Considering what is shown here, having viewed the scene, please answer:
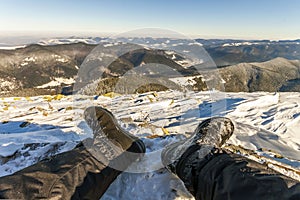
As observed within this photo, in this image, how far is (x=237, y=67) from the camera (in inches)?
4373

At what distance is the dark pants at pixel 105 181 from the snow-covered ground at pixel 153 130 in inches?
24.2

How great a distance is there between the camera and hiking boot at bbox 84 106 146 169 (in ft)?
11.5

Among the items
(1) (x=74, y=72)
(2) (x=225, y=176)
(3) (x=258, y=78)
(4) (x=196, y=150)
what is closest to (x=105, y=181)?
(4) (x=196, y=150)

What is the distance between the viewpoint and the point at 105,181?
307 centimetres

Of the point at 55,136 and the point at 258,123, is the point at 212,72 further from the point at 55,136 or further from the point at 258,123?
the point at 55,136

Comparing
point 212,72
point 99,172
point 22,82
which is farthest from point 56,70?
point 99,172

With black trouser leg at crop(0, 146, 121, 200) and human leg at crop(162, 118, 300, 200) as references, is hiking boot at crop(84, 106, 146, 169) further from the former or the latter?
human leg at crop(162, 118, 300, 200)

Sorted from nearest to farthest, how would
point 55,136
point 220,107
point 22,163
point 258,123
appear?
point 22,163, point 55,136, point 258,123, point 220,107

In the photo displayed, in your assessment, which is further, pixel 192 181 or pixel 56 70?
pixel 56 70

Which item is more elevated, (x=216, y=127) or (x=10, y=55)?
(x=216, y=127)

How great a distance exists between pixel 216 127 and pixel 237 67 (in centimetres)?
11446

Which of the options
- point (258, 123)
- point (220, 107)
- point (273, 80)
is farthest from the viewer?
point (273, 80)

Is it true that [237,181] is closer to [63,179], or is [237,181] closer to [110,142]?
[63,179]

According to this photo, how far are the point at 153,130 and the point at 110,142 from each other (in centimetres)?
393
